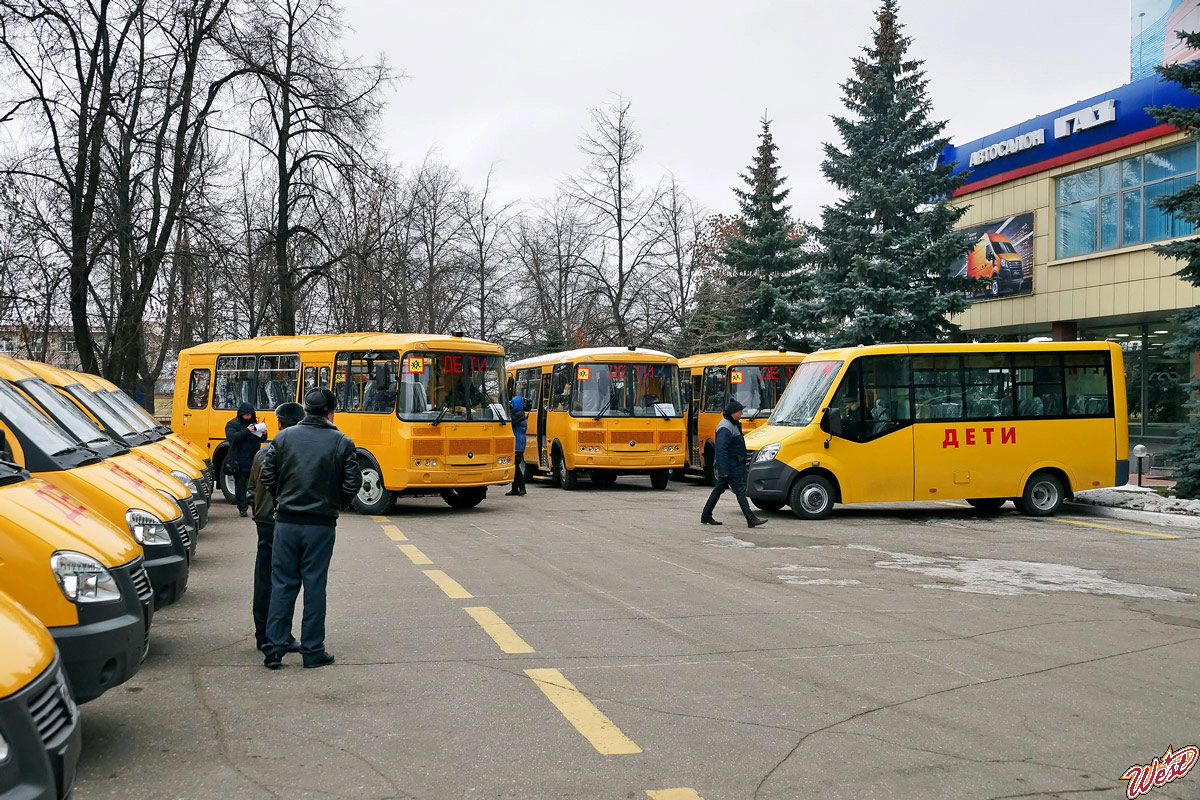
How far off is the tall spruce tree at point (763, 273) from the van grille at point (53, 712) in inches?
1391

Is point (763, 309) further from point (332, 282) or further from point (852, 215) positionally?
point (332, 282)

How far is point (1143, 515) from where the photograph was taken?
17.9 meters

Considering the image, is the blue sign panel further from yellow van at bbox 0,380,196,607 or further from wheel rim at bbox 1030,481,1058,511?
yellow van at bbox 0,380,196,607

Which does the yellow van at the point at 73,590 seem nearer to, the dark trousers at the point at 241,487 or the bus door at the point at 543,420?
the dark trousers at the point at 241,487

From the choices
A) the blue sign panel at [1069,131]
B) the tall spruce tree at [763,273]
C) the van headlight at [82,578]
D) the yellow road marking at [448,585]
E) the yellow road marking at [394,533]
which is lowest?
the yellow road marking at [448,585]

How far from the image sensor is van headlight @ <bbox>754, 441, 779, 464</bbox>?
1744 centimetres

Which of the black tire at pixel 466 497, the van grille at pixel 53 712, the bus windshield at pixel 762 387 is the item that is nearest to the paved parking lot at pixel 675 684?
the van grille at pixel 53 712

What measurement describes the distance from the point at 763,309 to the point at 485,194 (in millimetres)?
17170

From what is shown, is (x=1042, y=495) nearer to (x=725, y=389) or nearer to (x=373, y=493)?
(x=725, y=389)

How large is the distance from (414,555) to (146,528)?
17.1 feet

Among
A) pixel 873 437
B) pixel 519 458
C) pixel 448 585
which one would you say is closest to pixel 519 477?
pixel 519 458

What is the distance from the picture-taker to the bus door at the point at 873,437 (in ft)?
58.0

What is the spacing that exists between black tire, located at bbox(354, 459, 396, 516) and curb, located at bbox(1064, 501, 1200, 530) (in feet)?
36.8

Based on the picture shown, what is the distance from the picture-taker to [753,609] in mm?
9352
